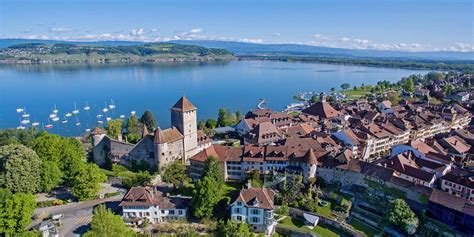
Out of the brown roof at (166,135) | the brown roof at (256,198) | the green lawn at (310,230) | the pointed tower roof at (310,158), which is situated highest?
the brown roof at (166,135)

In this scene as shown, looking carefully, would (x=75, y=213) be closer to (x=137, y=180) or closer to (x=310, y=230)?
(x=137, y=180)

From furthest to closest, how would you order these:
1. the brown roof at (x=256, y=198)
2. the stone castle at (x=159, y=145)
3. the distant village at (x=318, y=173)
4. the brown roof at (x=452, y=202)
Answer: the stone castle at (x=159, y=145), the distant village at (x=318, y=173), the brown roof at (x=256, y=198), the brown roof at (x=452, y=202)

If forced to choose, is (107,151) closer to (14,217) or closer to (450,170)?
(14,217)

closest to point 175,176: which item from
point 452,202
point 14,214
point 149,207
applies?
point 149,207

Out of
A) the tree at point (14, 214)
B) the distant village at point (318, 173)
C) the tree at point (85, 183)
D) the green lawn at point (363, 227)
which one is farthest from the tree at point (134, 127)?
the green lawn at point (363, 227)

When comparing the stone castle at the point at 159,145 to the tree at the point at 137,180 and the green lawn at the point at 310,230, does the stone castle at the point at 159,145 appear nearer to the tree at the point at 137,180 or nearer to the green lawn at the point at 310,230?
the tree at the point at 137,180

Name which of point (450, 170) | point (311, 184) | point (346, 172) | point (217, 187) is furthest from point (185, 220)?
point (450, 170)
